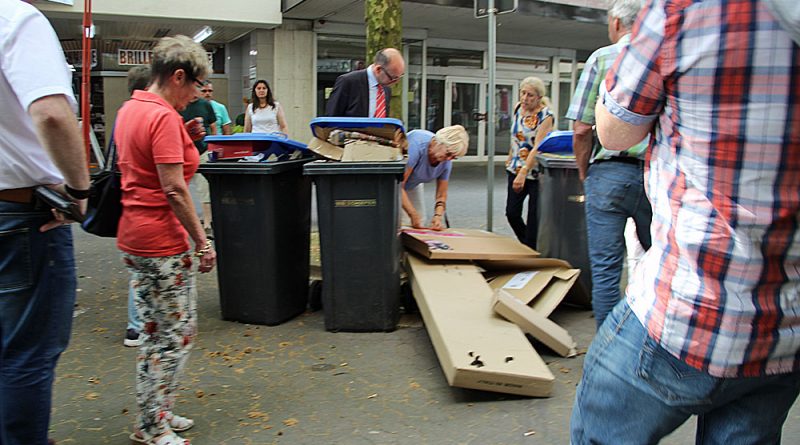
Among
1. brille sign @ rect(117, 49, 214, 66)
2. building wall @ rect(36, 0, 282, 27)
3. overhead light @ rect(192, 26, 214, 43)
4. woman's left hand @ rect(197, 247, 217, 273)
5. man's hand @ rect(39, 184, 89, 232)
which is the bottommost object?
woman's left hand @ rect(197, 247, 217, 273)

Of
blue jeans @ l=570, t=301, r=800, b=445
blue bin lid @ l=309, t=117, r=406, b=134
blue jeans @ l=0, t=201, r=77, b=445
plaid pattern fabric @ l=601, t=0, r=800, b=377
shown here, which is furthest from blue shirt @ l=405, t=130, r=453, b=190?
plaid pattern fabric @ l=601, t=0, r=800, b=377

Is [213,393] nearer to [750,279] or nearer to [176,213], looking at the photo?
[176,213]

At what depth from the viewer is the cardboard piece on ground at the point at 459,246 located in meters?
5.10

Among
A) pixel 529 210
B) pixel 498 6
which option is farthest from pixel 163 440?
pixel 498 6

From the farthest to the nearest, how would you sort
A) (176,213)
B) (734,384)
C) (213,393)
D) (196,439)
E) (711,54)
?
(213,393) < (196,439) < (176,213) < (734,384) < (711,54)

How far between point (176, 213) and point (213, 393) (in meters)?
1.30

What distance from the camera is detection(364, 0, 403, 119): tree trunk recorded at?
739cm

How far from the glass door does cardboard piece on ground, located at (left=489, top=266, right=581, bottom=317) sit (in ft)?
46.6

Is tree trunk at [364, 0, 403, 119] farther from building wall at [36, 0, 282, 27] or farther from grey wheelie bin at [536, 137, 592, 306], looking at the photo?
building wall at [36, 0, 282, 27]

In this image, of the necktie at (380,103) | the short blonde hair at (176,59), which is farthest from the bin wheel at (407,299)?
the short blonde hair at (176,59)

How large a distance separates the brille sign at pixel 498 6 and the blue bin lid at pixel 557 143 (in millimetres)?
2002

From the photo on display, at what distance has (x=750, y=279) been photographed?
4.50ft

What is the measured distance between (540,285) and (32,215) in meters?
3.38

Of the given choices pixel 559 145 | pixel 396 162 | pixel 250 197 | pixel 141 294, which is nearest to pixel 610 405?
pixel 141 294
